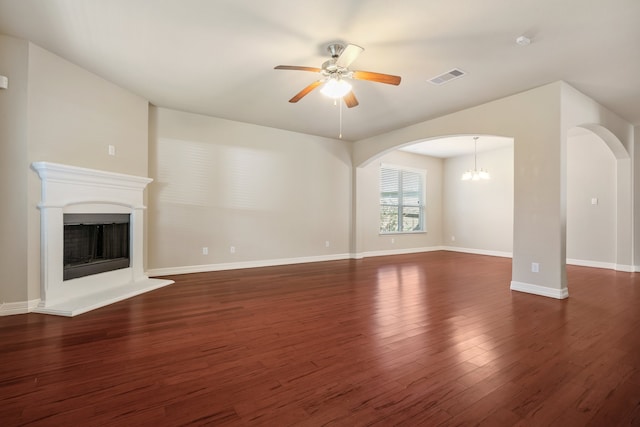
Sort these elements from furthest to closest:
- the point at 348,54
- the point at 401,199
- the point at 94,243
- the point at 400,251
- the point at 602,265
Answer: the point at 401,199, the point at 400,251, the point at 602,265, the point at 94,243, the point at 348,54

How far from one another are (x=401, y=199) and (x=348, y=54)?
6.16 m

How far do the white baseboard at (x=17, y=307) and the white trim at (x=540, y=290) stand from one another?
595cm

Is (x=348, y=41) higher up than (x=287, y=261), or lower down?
higher up

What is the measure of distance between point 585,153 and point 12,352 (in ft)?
29.7

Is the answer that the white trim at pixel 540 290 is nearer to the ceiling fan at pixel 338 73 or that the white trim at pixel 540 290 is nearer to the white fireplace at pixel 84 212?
the ceiling fan at pixel 338 73

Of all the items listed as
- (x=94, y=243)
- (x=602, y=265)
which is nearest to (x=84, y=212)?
(x=94, y=243)

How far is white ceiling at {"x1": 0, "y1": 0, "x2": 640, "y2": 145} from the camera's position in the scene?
2467 mm

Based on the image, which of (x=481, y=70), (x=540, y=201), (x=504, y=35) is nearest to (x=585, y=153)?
(x=540, y=201)

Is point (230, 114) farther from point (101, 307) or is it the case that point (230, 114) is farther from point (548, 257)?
point (548, 257)

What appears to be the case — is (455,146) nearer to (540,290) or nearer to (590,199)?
(590,199)

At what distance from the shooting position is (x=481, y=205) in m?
8.09

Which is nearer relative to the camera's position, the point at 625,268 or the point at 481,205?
the point at 625,268

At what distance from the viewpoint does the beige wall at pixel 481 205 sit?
7.51 meters

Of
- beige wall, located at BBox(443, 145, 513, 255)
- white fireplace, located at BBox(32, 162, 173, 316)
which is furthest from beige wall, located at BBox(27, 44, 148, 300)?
beige wall, located at BBox(443, 145, 513, 255)
